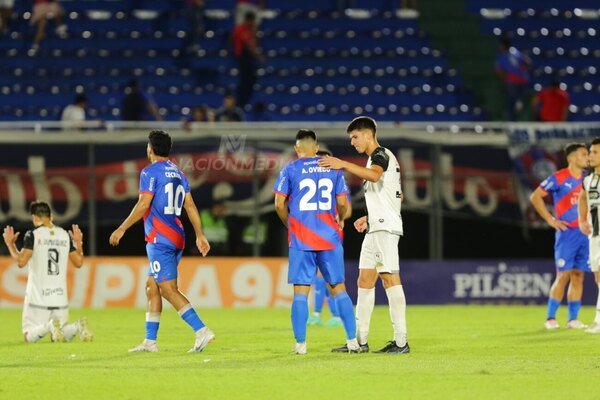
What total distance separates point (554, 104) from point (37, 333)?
13890 millimetres

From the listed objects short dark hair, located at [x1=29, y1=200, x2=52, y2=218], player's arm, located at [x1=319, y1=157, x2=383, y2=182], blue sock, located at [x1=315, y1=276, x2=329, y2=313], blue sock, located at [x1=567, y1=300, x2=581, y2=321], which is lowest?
blue sock, located at [x1=567, y1=300, x2=581, y2=321]

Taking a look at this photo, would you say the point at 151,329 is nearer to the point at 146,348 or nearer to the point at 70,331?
the point at 146,348

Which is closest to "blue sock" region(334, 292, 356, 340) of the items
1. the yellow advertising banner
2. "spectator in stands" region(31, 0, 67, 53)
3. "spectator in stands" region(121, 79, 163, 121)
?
the yellow advertising banner

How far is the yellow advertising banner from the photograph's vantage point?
22.4m

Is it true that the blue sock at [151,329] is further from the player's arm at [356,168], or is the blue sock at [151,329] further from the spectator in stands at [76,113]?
the spectator in stands at [76,113]

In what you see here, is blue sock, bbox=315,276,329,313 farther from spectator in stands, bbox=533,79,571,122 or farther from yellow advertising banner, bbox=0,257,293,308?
spectator in stands, bbox=533,79,571,122

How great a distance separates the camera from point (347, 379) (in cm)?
1010

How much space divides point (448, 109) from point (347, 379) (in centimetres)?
1781

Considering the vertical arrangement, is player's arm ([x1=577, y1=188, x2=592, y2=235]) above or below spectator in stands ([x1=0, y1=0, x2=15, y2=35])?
below

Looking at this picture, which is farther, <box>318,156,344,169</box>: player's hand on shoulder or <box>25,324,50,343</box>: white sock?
<box>25,324,50,343</box>: white sock

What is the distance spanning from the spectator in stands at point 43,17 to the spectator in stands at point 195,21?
2801 mm

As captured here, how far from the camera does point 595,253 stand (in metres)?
15.1

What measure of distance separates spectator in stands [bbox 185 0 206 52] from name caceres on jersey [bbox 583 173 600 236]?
1480cm

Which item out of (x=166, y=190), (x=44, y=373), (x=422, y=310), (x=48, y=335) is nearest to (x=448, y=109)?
(x=422, y=310)
